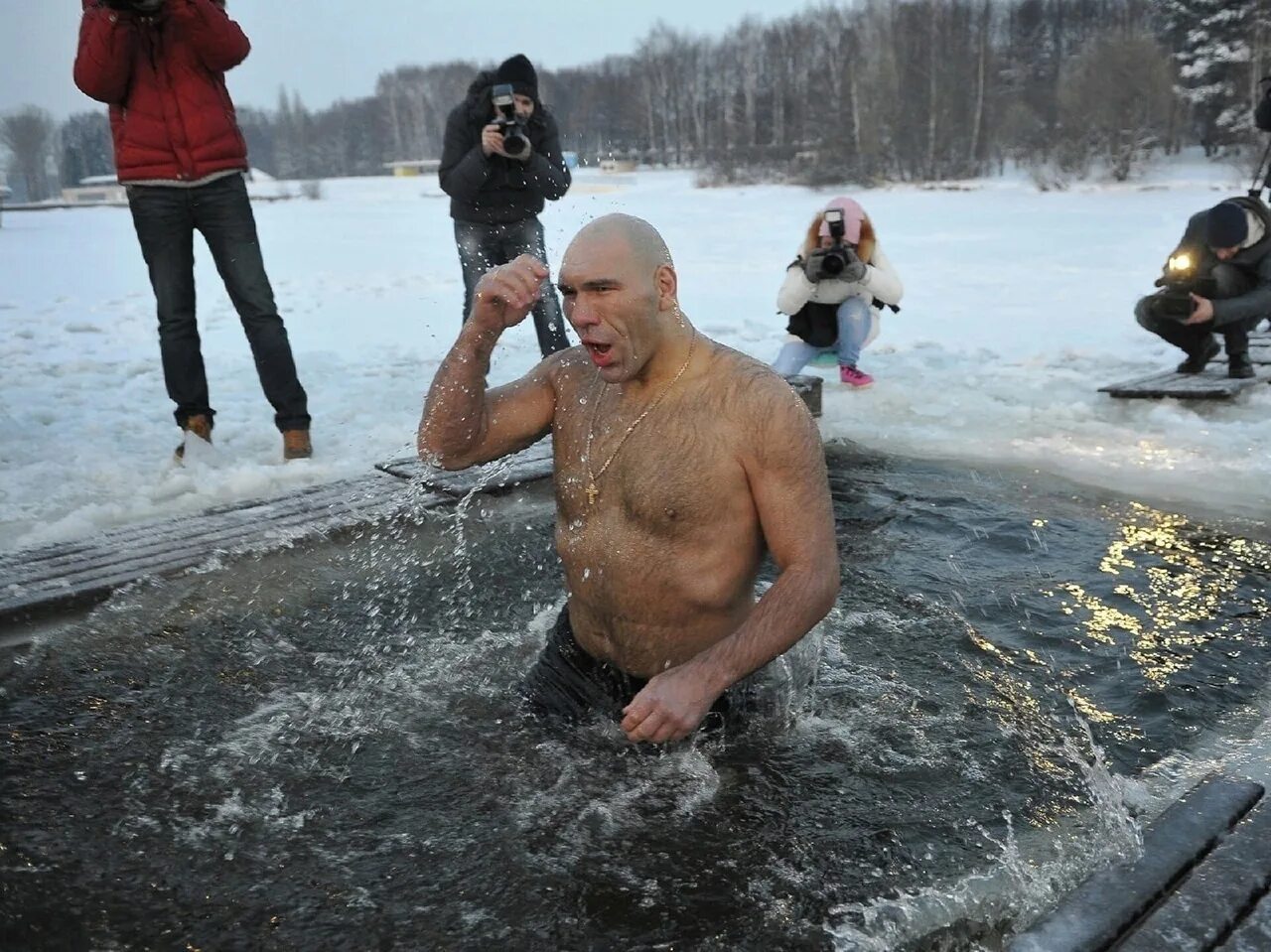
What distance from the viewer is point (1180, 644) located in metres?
3.21

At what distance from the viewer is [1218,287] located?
20.7ft

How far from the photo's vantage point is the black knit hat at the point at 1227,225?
6.07 m

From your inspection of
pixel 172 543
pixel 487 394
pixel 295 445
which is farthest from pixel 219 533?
pixel 487 394

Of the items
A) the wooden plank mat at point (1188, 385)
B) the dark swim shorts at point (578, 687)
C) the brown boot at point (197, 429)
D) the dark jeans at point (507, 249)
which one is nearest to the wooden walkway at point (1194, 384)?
the wooden plank mat at point (1188, 385)

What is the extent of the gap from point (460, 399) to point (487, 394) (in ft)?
0.47

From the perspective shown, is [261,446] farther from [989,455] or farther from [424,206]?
[424,206]

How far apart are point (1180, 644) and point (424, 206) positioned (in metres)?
28.5

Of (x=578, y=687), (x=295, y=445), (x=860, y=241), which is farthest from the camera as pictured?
(x=860, y=241)

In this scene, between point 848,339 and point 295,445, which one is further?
point 848,339

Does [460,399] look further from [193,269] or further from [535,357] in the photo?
[535,357]

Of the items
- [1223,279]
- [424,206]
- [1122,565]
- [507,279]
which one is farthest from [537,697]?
[424,206]

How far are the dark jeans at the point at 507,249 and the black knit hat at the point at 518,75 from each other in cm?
68

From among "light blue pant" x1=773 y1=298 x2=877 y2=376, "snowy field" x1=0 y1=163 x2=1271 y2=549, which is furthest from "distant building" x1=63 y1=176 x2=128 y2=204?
"light blue pant" x1=773 y1=298 x2=877 y2=376

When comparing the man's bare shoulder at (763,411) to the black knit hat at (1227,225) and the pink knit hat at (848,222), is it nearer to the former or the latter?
the pink knit hat at (848,222)
